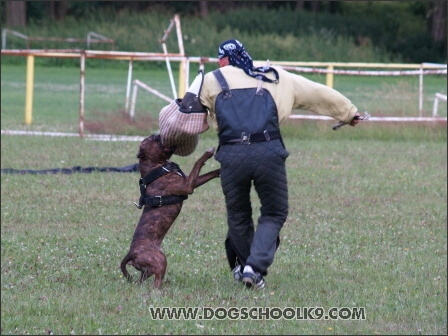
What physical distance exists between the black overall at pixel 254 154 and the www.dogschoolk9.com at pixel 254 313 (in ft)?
1.91

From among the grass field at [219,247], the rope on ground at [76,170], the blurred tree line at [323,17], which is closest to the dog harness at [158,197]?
the grass field at [219,247]

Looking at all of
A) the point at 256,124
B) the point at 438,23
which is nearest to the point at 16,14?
the point at 438,23

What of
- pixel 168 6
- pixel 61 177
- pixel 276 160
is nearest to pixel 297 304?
pixel 276 160

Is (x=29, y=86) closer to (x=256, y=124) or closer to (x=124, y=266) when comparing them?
(x=124, y=266)

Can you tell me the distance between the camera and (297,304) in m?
6.13

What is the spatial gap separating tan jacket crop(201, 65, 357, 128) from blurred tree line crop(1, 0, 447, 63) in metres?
32.5

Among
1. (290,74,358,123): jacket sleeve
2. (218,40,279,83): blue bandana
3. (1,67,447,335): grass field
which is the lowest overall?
(1,67,447,335): grass field

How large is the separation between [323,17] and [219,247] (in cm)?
3673

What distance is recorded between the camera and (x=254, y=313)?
584 centimetres

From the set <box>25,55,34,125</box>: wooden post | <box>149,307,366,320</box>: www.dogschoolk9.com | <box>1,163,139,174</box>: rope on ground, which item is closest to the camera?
<box>149,307,366,320</box>: www.dogschoolk9.com

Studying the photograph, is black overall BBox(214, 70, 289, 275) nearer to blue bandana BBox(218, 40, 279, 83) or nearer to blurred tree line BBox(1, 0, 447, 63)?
blue bandana BBox(218, 40, 279, 83)

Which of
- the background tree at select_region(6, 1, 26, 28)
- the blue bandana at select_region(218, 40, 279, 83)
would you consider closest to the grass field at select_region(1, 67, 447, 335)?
the blue bandana at select_region(218, 40, 279, 83)

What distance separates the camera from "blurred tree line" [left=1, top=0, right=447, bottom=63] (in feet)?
137

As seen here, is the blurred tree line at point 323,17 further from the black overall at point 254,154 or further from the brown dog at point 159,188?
the black overall at point 254,154
